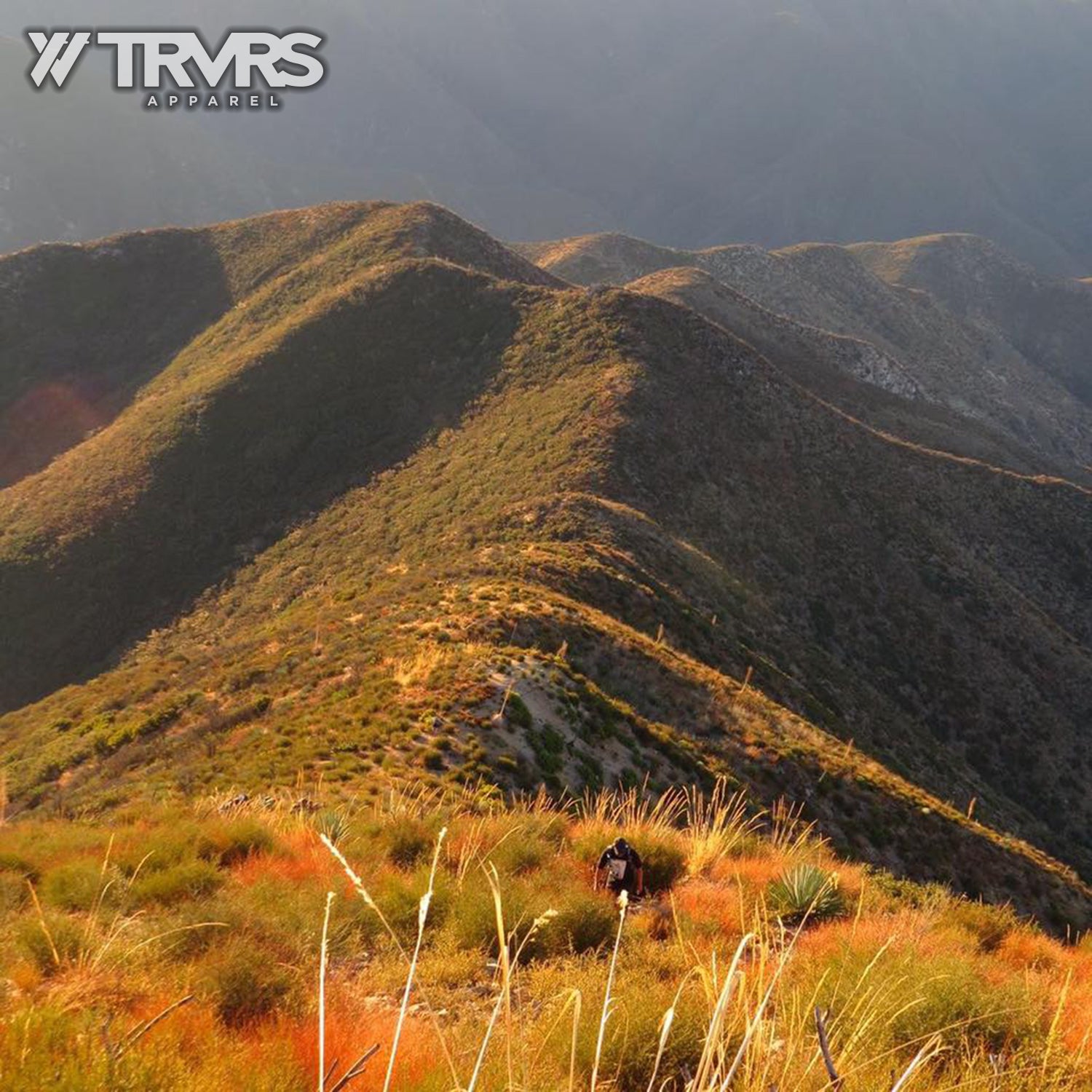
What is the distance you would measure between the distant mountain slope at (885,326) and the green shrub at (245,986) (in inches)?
3712

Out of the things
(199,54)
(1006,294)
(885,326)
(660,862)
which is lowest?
(660,862)

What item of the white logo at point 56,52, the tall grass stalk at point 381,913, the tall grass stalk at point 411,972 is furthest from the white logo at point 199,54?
the tall grass stalk at point 411,972

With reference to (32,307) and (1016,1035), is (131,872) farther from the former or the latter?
(32,307)

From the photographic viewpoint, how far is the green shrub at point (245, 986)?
4488 millimetres

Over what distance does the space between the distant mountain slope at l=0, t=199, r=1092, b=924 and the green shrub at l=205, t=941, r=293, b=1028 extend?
8.29 metres

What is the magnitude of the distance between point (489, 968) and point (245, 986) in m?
1.99

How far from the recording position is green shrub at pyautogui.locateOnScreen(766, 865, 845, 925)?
692 cm

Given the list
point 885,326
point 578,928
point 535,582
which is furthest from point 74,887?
point 885,326

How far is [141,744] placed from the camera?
19000 millimetres

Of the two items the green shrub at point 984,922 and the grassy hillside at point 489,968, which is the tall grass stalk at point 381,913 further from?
the green shrub at point 984,922

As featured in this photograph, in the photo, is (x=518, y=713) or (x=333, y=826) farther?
(x=518, y=713)

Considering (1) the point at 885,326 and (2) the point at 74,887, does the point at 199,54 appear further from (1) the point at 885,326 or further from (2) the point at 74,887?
(1) the point at 885,326

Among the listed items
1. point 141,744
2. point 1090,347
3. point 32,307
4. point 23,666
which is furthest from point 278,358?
point 1090,347

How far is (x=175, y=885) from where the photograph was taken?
259 inches
